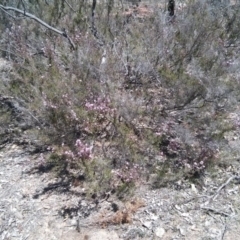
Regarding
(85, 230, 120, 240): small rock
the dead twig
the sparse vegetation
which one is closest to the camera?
(85, 230, 120, 240): small rock

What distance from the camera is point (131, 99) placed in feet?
11.7

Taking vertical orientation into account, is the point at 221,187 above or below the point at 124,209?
above

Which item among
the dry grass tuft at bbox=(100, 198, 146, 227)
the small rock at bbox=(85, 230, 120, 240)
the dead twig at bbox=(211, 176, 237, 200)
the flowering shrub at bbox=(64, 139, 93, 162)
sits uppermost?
the dead twig at bbox=(211, 176, 237, 200)

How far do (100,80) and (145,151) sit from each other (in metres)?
0.86

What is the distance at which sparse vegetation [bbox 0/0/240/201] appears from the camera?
3383 mm

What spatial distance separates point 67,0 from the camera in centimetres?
605

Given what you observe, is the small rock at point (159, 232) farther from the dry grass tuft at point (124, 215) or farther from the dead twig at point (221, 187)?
the dead twig at point (221, 187)

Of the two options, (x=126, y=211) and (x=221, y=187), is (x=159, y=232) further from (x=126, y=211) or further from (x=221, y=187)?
(x=221, y=187)

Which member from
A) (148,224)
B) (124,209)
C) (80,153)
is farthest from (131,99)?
(148,224)

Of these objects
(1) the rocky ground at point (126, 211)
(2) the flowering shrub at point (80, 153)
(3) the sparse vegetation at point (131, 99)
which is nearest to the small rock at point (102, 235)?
(1) the rocky ground at point (126, 211)

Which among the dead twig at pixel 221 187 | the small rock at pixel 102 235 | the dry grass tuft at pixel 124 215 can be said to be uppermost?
the dead twig at pixel 221 187

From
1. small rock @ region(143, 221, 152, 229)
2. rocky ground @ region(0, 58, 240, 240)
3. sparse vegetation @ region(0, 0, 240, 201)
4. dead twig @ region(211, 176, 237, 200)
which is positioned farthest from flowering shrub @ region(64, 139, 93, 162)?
dead twig @ region(211, 176, 237, 200)

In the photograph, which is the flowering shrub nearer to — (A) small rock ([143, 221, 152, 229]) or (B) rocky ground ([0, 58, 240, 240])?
(B) rocky ground ([0, 58, 240, 240])

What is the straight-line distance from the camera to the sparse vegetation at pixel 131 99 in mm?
3383
